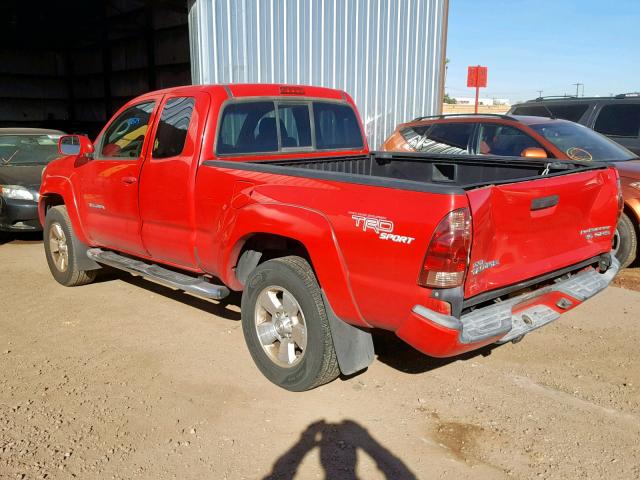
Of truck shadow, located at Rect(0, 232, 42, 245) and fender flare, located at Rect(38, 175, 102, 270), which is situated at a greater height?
fender flare, located at Rect(38, 175, 102, 270)

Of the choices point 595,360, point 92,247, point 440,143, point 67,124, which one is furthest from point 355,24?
point 67,124

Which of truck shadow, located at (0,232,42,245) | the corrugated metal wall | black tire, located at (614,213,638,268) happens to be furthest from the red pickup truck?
the corrugated metal wall

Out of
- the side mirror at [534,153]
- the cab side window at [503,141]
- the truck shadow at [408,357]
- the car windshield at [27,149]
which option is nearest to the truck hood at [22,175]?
the car windshield at [27,149]

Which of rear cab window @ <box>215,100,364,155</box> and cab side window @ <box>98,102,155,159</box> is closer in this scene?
rear cab window @ <box>215,100,364,155</box>

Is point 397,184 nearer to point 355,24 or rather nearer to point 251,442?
point 251,442

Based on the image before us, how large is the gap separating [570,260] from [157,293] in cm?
396

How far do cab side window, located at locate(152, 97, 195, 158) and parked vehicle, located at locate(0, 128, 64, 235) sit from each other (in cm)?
431

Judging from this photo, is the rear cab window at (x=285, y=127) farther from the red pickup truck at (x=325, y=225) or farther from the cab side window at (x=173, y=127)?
the cab side window at (x=173, y=127)

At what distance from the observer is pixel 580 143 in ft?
23.6

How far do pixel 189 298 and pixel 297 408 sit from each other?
2491 millimetres

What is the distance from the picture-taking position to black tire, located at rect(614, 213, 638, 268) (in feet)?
21.1

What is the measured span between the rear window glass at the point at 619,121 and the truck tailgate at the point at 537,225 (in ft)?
19.3

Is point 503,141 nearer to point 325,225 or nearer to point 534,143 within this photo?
point 534,143

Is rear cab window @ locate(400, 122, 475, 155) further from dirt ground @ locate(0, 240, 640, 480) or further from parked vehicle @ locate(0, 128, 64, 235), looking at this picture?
parked vehicle @ locate(0, 128, 64, 235)
